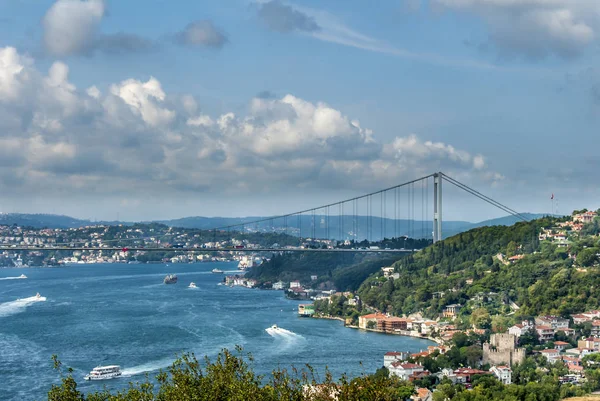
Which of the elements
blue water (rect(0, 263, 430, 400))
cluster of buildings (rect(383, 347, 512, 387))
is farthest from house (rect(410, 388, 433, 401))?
blue water (rect(0, 263, 430, 400))

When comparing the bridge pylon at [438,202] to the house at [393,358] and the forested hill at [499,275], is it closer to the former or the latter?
the forested hill at [499,275]

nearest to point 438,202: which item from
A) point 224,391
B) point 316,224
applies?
point 224,391

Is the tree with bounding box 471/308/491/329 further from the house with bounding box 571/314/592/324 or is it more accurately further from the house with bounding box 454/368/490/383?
the house with bounding box 454/368/490/383

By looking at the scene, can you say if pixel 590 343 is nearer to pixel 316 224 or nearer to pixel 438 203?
pixel 438 203

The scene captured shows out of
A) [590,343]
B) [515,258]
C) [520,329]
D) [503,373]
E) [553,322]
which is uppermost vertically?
[515,258]

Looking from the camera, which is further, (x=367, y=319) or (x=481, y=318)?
(x=367, y=319)

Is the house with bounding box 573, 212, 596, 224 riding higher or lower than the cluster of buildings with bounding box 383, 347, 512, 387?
higher

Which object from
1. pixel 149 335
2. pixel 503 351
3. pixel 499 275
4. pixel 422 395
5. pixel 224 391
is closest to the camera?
pixel 224 391
